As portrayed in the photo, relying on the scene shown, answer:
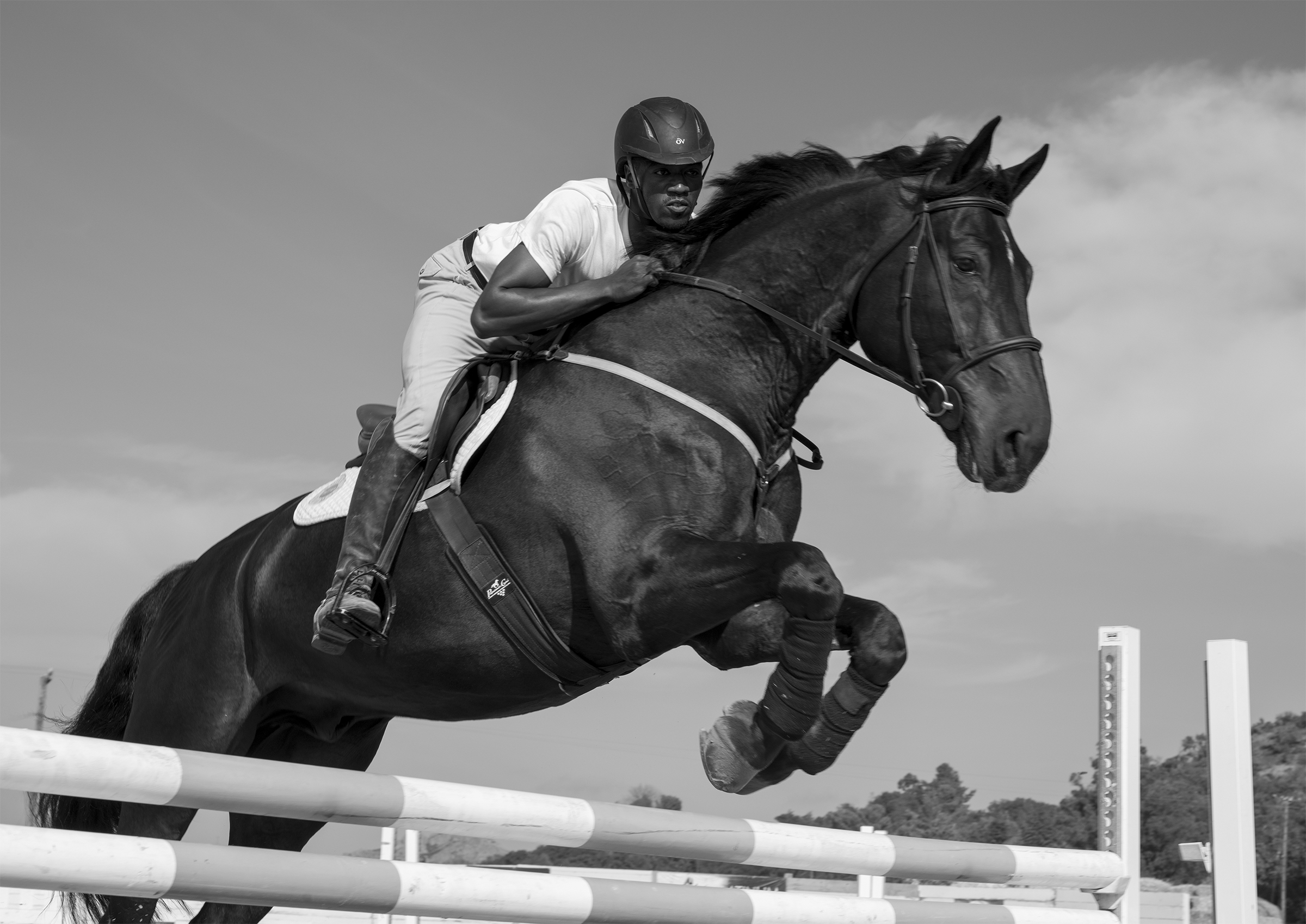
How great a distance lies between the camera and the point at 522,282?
392cm

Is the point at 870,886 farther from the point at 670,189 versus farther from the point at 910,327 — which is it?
the point at 670,189

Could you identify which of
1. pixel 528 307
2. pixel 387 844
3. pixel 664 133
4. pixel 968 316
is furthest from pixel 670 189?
pixel 387 844

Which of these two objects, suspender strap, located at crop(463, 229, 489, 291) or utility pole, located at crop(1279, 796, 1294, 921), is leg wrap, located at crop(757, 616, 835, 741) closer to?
suspender strap, located at crop(463, 229, 489, 291)

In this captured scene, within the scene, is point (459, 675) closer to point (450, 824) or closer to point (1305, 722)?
point (450, 824)

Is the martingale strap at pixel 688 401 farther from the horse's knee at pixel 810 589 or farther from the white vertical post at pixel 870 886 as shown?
the white vertical post at pixel 870 886

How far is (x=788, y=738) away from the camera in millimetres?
3361

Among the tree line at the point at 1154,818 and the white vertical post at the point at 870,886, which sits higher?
the tree line at the point at 1154,818

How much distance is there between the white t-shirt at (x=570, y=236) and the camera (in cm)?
398

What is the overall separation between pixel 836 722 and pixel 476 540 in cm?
124

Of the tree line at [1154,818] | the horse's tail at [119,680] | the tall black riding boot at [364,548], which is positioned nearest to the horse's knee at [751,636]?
the tall black riding boot at [364,548]

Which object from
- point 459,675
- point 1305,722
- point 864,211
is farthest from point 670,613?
point 1305,722

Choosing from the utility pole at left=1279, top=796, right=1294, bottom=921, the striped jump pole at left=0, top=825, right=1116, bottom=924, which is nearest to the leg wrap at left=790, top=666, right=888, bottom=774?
the striped jump pole at left=0, top=825, right=1116, bottom=924

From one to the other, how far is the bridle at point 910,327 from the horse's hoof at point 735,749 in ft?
3.41

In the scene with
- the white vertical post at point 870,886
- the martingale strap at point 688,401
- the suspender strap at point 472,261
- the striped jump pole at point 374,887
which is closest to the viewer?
the striped jump pole at point 374,887
